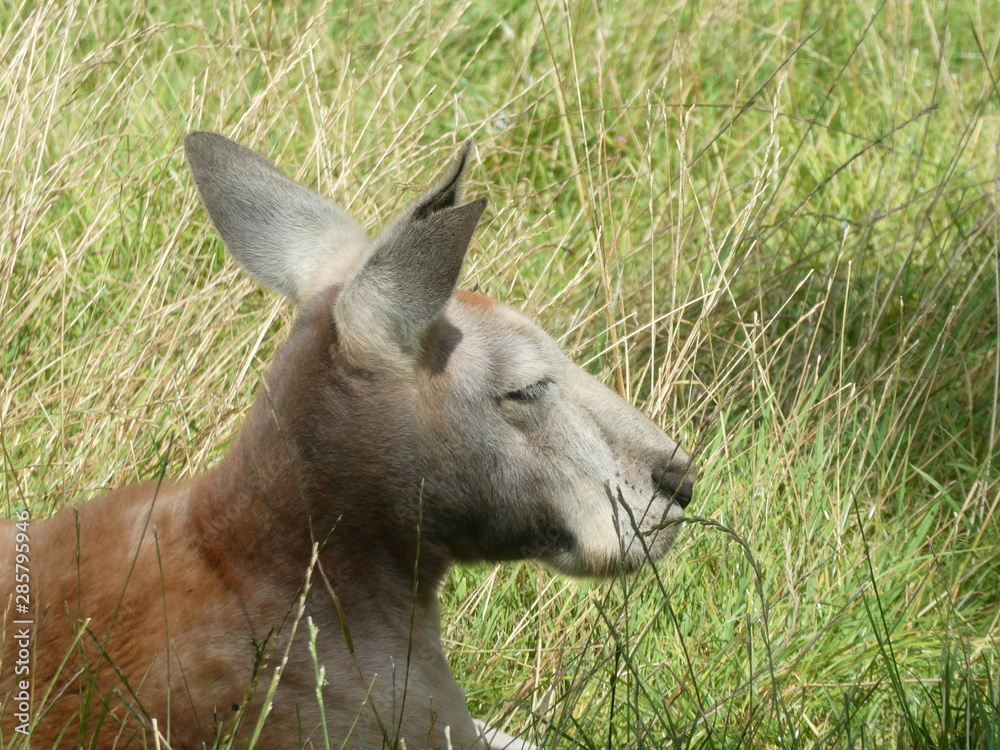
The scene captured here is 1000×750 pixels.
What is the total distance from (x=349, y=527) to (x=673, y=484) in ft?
2.84

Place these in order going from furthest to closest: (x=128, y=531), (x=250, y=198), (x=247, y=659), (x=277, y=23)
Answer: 1. (x=277, y=23)
2. (x=250, y=198)
3. (x=128, y=531)
4. (x=247, y=659)

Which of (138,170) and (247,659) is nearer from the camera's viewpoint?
(247,659)

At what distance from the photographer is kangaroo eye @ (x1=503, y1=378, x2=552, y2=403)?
3.11 metres

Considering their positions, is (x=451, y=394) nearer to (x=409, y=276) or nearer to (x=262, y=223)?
(x=409, y=276)

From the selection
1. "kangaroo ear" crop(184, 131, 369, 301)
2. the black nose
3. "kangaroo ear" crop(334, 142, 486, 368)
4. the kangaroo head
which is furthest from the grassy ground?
"kangaroo ear" crop(334, 142, 486, 368)

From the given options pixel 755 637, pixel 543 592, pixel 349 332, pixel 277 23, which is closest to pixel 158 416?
pixel 543 592

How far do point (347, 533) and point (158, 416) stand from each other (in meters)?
1.71

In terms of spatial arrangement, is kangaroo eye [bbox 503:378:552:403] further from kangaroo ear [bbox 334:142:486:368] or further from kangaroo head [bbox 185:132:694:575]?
kangaroo ear [bbox 334:142:486:368]

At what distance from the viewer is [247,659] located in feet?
8.91

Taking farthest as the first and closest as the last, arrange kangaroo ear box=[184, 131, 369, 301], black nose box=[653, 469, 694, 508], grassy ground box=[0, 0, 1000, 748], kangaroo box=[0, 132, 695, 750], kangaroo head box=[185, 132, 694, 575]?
grassy ground box=[0, 0, 1000, 748], kangaroo ear box=[184, 131, 369, 301], black nose box=[653, 469, 694, 508], kangaroo head box=[185, 132, 694, 575], kangaroo box=[0, 132, 695, 750]

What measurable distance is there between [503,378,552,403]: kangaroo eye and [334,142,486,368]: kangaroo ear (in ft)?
0.98

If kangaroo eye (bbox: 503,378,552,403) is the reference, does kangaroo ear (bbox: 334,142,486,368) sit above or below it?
above

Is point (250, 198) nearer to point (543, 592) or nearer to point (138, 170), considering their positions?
point (543, 592)

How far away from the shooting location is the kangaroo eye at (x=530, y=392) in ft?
10.2
